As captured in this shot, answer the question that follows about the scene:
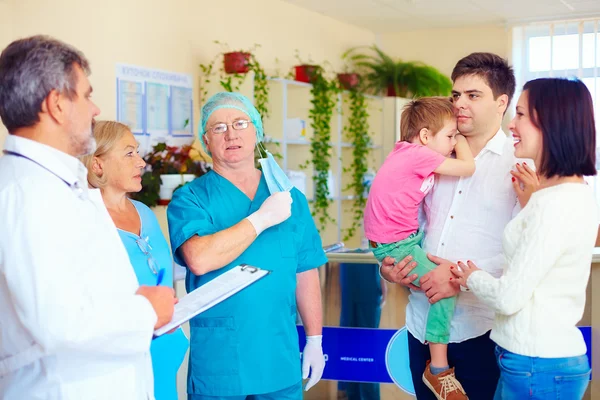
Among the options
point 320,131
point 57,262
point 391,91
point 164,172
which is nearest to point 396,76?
point 391,91

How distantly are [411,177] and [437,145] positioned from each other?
0.40ft

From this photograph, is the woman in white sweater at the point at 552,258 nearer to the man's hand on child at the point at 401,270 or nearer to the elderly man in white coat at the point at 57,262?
the man's hand on child at the point at 401,270

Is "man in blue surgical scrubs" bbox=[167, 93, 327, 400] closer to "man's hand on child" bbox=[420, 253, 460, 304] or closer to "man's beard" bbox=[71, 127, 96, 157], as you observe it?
"man's hand on child" bbox=[420, 253, 460, 304]

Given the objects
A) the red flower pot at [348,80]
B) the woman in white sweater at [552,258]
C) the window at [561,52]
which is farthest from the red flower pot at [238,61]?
the woman in white sweater at [552,258]

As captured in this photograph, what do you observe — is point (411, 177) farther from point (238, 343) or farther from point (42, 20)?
point (42, 20)

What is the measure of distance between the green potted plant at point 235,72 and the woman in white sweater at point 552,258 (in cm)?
318

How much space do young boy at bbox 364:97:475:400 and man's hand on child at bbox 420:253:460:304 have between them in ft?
0.07

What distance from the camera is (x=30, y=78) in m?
1.33

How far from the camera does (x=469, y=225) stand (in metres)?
2.02

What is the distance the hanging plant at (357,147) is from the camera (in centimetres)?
627

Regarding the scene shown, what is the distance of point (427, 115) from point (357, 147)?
168 inches

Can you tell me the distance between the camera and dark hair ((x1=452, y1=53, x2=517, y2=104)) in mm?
2018

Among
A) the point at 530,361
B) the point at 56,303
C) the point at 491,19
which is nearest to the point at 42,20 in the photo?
the point at 56,303

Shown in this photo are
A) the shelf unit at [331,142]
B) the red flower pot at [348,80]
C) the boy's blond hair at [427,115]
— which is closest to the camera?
the boy's blond hair at [427,115]
